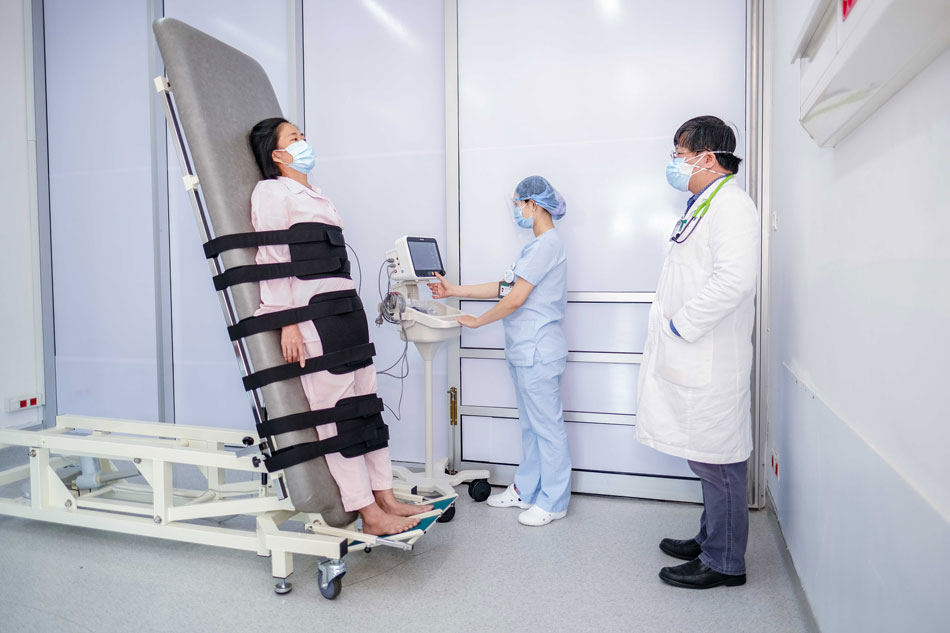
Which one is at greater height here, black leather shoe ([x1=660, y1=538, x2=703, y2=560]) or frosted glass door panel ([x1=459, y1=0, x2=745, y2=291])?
frosted glass door panel ([x1=459, y1=0, x2=745, y2=291])

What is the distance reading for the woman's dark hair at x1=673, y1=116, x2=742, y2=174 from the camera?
193cm

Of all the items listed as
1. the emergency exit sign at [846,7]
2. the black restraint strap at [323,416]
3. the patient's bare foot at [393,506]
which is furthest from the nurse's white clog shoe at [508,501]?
the emergency exit sign at [846,7]

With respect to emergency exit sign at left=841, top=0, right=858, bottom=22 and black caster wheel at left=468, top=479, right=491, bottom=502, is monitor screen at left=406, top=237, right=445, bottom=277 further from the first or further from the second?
emergency exit sign at left=841, top=0, right=858, bottom=22

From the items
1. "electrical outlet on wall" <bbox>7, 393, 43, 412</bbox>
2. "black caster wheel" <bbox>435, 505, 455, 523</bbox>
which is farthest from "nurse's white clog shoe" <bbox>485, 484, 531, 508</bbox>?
"electrical outlet on wall" <bbox>7, 393, 43, 412</bbox>

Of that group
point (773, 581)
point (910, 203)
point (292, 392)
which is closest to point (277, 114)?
point (292, 392)

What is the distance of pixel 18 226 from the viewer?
3590mm

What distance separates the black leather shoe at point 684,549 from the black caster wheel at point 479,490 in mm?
869

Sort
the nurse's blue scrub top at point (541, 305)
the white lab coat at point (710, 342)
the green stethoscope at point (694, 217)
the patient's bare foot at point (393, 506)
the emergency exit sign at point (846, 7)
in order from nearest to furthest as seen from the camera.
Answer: the emergency exit sign at point (846, 7) < the white lab coat at point (710, 342) < the green stethoscope at point (694, 217) < the patient's bare foot at point (393, 506) < the nurse's blue scrub top at point (541, 305)

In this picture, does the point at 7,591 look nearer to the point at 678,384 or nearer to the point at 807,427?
the point at 678,384

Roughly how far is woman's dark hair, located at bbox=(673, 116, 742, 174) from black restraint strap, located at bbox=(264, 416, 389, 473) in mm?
1488

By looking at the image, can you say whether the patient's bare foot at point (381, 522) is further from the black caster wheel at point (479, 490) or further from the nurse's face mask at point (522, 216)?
the nurse's face mask at point (522, 216)

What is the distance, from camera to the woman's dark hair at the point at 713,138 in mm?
1927

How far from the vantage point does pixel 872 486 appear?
1.10 m

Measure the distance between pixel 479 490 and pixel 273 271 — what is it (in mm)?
1463
